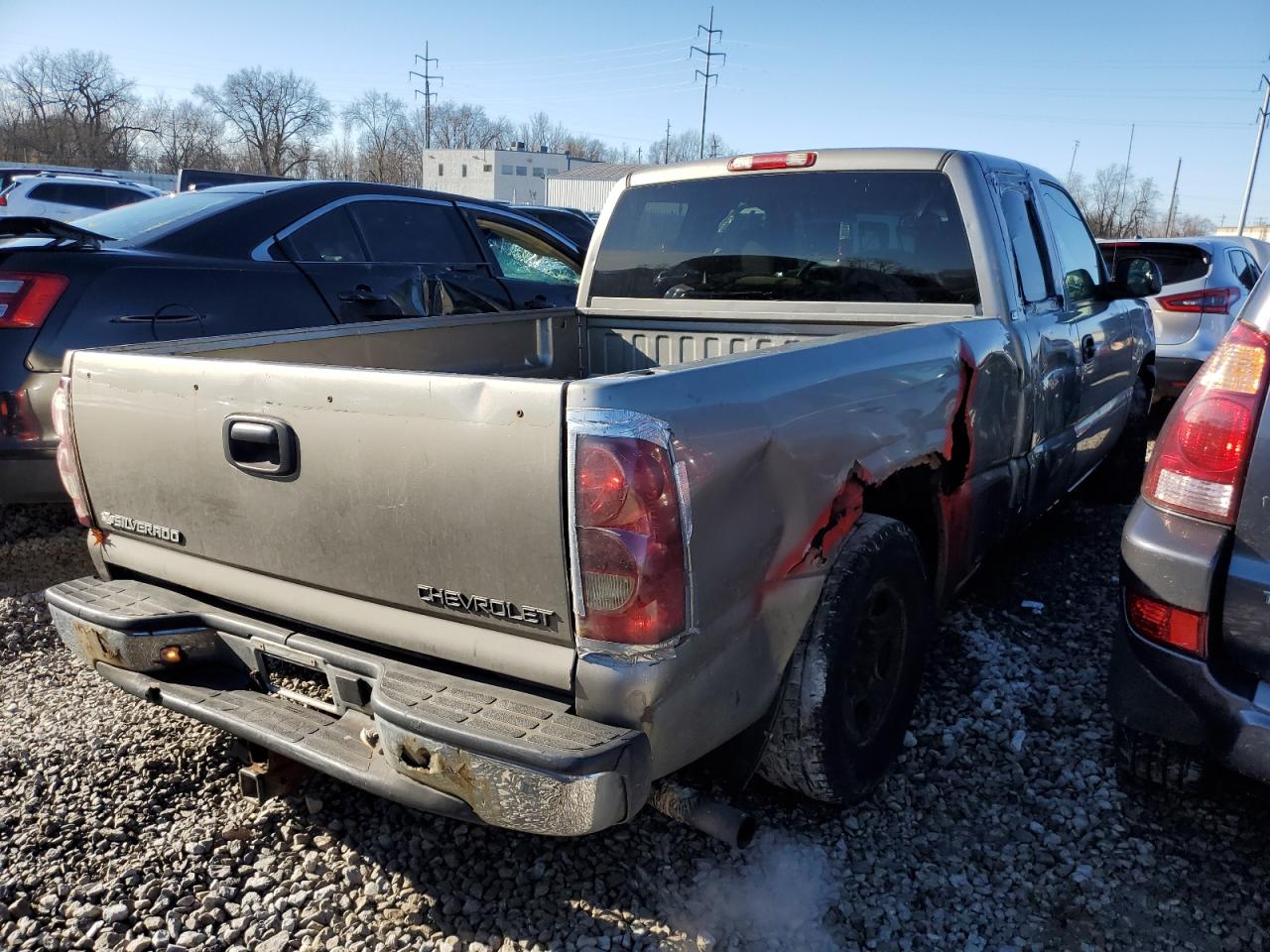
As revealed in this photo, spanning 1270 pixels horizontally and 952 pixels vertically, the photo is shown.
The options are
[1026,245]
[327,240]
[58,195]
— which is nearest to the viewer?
[1026,245]

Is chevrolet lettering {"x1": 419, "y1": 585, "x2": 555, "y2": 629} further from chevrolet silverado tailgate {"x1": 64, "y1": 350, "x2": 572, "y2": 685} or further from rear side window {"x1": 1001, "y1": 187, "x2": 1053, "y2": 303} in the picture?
rear side window {"x1": 1001, "y1": 187, "x2": 1053, "y2": 303}

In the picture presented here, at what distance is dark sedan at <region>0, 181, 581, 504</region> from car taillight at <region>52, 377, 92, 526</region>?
4.66ft

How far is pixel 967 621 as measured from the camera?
13.4ft

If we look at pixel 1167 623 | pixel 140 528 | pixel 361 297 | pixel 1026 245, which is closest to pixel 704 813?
pixel 1167 623

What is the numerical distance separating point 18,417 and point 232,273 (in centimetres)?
124

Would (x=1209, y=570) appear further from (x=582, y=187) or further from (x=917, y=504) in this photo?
(x=582, y=187)

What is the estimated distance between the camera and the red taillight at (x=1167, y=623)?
7.50 feet

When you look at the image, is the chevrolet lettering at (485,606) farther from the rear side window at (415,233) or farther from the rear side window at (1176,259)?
the rear side window at (1176,259)

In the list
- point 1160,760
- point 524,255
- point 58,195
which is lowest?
point 1160,760

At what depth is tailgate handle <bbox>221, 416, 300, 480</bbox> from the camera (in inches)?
88.1

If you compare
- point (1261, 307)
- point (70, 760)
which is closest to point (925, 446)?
point (1261, 307)

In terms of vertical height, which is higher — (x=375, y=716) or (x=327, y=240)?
(x=327, y=240)

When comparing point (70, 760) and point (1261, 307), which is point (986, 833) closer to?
point (1261, 307)

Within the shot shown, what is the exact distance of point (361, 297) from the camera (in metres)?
5.29
